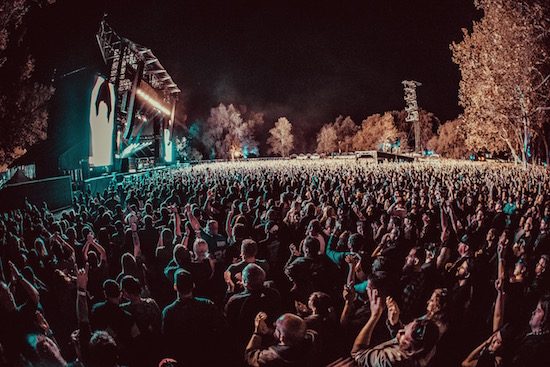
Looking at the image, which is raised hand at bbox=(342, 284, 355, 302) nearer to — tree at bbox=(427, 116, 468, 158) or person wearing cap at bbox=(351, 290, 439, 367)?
person wearing cap at bbox=(351, 290, 439, 367)

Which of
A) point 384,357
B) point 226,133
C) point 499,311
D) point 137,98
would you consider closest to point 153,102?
point 137,98

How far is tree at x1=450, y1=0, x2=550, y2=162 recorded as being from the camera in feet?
56.0

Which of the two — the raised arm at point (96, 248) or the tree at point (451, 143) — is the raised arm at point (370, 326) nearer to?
the raised arm at point (96, 248)

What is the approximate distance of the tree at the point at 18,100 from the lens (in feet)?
74.4

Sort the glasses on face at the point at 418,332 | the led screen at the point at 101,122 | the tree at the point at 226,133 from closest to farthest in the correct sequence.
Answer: the glasses on face at the point at 418,332 < the led screen at the point at 101,122 < the tree at the point at 226,133

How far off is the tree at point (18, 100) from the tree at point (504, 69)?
87.3ft

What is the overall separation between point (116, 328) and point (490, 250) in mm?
5231

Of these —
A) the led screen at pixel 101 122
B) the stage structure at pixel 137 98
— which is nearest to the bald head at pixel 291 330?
the led screen at pixel 101 122

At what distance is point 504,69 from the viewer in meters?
20.2

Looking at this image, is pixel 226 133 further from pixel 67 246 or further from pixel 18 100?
pixel 67 246

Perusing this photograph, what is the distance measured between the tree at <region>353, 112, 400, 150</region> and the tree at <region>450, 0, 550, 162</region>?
1680 inches

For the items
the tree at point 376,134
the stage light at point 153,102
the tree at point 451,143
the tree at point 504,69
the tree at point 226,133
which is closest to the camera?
the tree at point 504,69

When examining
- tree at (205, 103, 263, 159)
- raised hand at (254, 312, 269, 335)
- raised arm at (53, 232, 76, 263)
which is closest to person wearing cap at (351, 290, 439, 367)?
raised hand at (254, 312, 269, 335)

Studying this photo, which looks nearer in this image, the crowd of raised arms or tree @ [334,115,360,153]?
the crowd of raised arms
